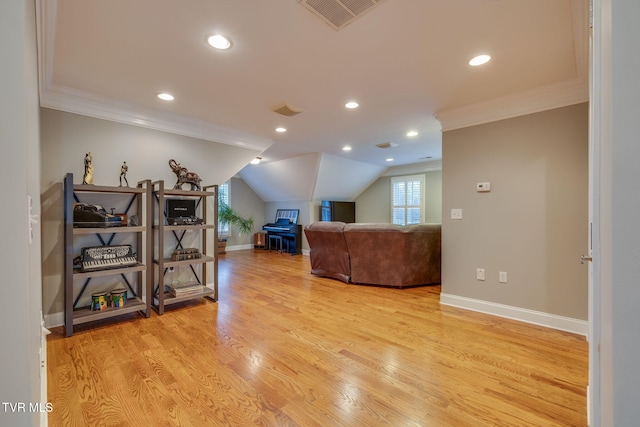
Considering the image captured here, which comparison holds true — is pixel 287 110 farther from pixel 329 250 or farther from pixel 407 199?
pixel 407 199

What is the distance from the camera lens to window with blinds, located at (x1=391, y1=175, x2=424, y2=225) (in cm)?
725

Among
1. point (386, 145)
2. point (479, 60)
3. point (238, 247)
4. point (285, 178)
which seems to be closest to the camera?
point (479, 60)

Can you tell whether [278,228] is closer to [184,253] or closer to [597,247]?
[184,253]

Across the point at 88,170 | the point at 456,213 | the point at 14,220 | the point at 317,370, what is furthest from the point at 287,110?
the point at 14,220

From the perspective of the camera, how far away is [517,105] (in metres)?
2.72

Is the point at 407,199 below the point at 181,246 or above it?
above

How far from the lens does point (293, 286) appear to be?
4.03 metres

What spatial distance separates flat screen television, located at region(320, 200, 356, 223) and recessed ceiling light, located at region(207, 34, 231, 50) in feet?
17.4

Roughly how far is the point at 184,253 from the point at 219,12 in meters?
2.57

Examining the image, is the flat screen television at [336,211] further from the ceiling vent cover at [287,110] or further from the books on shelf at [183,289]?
the books on shelf at [183,289]

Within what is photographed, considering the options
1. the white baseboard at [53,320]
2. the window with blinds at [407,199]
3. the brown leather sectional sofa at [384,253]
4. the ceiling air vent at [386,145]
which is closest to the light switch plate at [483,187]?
the brown leather sectional sofa at [384,253]

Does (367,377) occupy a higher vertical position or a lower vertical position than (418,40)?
lower

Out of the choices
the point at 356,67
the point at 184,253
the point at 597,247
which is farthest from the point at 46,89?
the point at 597,247

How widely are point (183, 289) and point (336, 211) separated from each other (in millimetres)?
4675
